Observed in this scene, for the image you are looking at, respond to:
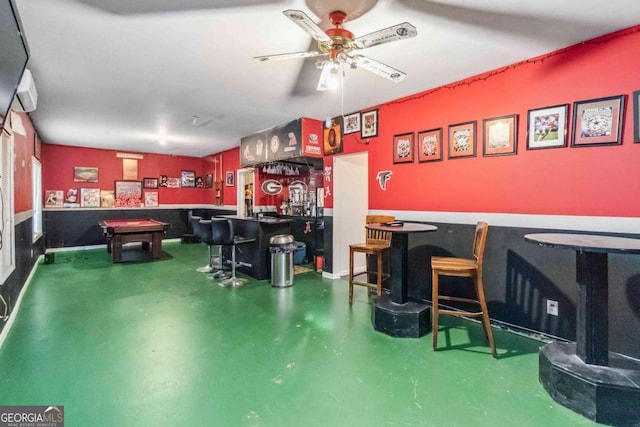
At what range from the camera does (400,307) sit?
9.82 ft

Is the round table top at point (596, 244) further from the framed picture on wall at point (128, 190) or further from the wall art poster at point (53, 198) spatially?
the wall art poster at point (53, 198)

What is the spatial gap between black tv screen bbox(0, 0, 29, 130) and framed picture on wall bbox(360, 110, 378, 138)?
146 inches

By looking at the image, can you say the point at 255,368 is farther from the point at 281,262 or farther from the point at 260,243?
the point at 260,243

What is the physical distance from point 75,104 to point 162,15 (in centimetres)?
332

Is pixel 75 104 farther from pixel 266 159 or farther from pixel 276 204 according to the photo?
pixel 276 204

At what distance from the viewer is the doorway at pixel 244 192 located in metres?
7.58

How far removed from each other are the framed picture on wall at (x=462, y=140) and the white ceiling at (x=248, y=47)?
549 millimetres

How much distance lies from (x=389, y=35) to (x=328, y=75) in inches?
25.5

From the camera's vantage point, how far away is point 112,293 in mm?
4227

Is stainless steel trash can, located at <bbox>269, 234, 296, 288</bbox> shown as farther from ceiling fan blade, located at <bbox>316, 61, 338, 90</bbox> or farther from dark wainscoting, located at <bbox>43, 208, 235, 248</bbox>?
dark wainscoting, located at <bbox>43, 208, 235, 248</bbox>

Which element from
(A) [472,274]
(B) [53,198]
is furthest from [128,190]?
(A) [472,274]

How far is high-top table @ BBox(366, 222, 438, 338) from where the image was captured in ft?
9.40

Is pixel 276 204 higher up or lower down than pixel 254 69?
lower down

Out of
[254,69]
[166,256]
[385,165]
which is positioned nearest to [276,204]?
[166,256]
